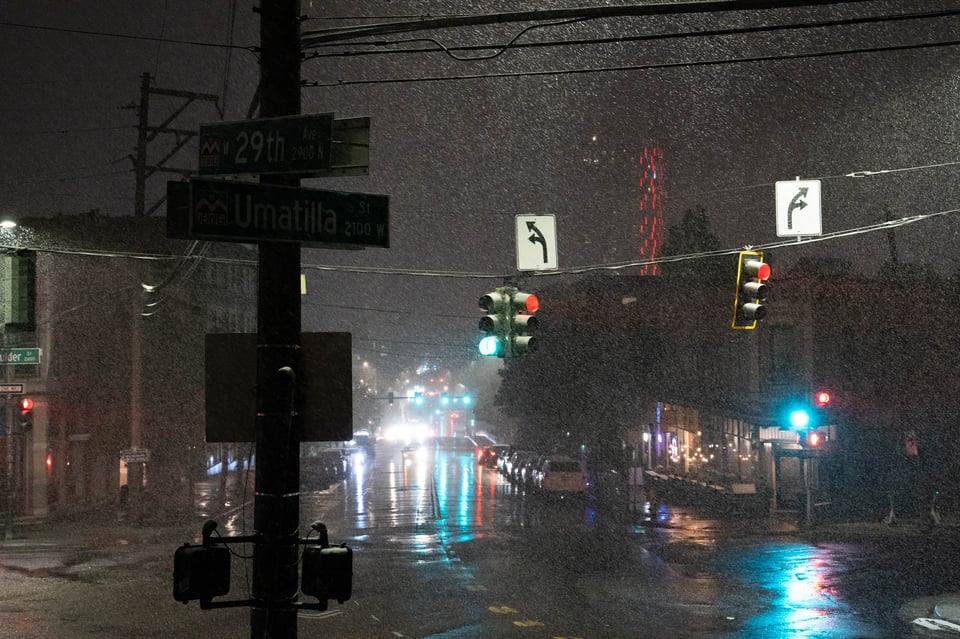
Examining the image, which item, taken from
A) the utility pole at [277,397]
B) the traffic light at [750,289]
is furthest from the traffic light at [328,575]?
the traffic light at [750,289]

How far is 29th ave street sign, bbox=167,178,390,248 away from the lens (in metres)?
5.83

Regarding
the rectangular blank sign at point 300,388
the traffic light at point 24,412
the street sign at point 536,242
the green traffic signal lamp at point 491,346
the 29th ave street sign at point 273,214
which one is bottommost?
the traffic light at point 24,412

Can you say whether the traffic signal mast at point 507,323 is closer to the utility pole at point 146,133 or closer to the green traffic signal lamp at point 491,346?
the green traffic signal lamp at point 491,346

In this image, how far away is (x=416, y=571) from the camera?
20.8 meters

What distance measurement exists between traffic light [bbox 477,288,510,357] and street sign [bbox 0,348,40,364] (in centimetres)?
1712

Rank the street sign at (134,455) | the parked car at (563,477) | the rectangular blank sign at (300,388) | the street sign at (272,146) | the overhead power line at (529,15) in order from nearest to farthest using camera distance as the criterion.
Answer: the street sign at (272,146) < the rectangular blank sign at (300,388) < the overhead power line at (529,15) < the street sign at (134,455) < the parked car at (563,477)

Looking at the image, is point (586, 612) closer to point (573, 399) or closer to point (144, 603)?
point (144, 603)

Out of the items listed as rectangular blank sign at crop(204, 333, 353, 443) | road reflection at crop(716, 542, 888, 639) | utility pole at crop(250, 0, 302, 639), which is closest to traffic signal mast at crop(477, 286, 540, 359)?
road reflection at crop(716, 542, 888, 639)

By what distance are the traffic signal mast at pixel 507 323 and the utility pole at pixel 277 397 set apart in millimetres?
10169

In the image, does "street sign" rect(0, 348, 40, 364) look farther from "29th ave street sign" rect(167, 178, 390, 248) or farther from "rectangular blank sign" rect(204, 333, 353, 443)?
"29th ave street sign" rect(167, 178, 390, 248)

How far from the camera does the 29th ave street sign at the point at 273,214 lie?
5.83 metres

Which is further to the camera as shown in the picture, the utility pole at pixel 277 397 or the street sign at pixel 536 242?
the street sign at pixel 536 242

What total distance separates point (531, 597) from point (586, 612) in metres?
1.69

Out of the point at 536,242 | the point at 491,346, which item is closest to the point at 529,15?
the point at 491,346
